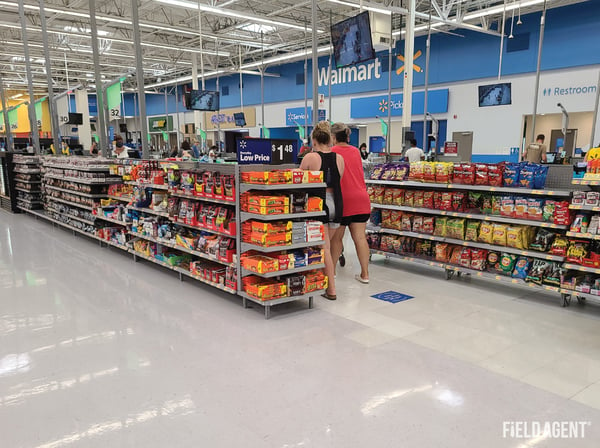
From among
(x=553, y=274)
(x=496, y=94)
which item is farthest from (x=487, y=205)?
(x=496, y=94)

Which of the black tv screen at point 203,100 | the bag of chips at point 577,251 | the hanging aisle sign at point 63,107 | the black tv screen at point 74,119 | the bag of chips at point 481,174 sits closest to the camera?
the bag of chips at point 577,251

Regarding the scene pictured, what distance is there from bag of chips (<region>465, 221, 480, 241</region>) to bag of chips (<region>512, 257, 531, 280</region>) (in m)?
0.56

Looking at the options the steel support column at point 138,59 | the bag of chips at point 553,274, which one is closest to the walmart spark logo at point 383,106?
the steel support column at point 138,59

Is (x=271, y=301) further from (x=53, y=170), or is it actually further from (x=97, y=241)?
(x=53, y=170)

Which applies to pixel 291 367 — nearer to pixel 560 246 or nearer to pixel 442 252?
pixel 442 252

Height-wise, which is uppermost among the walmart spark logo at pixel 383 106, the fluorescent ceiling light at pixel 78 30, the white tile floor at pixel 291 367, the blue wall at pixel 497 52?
the fluorescent ceiling light at pixel 78 30

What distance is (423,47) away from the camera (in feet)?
56.6

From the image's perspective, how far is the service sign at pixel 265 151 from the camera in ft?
14.8

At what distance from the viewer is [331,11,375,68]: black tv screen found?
6.31 metres

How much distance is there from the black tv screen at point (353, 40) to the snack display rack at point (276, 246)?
283cm

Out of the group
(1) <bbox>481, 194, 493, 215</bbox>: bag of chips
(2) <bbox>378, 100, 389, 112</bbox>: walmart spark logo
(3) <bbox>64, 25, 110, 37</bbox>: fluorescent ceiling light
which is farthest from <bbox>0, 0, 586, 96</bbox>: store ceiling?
(1) <bbox>481, 194, 493, 215</bbox>: bag of chips

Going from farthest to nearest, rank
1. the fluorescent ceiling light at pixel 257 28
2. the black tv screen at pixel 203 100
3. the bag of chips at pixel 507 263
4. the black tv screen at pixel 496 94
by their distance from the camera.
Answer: the fluorescent ceiling light at pixel 257 28 → the black tv screen at pixel 203 100 → the black tv screen at pixel 496 94 → the bag of chips at pixel 507 263

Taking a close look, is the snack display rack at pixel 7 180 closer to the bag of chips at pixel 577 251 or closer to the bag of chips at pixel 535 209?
the bag of chips at pixel 535 209

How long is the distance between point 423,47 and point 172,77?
18.5m
